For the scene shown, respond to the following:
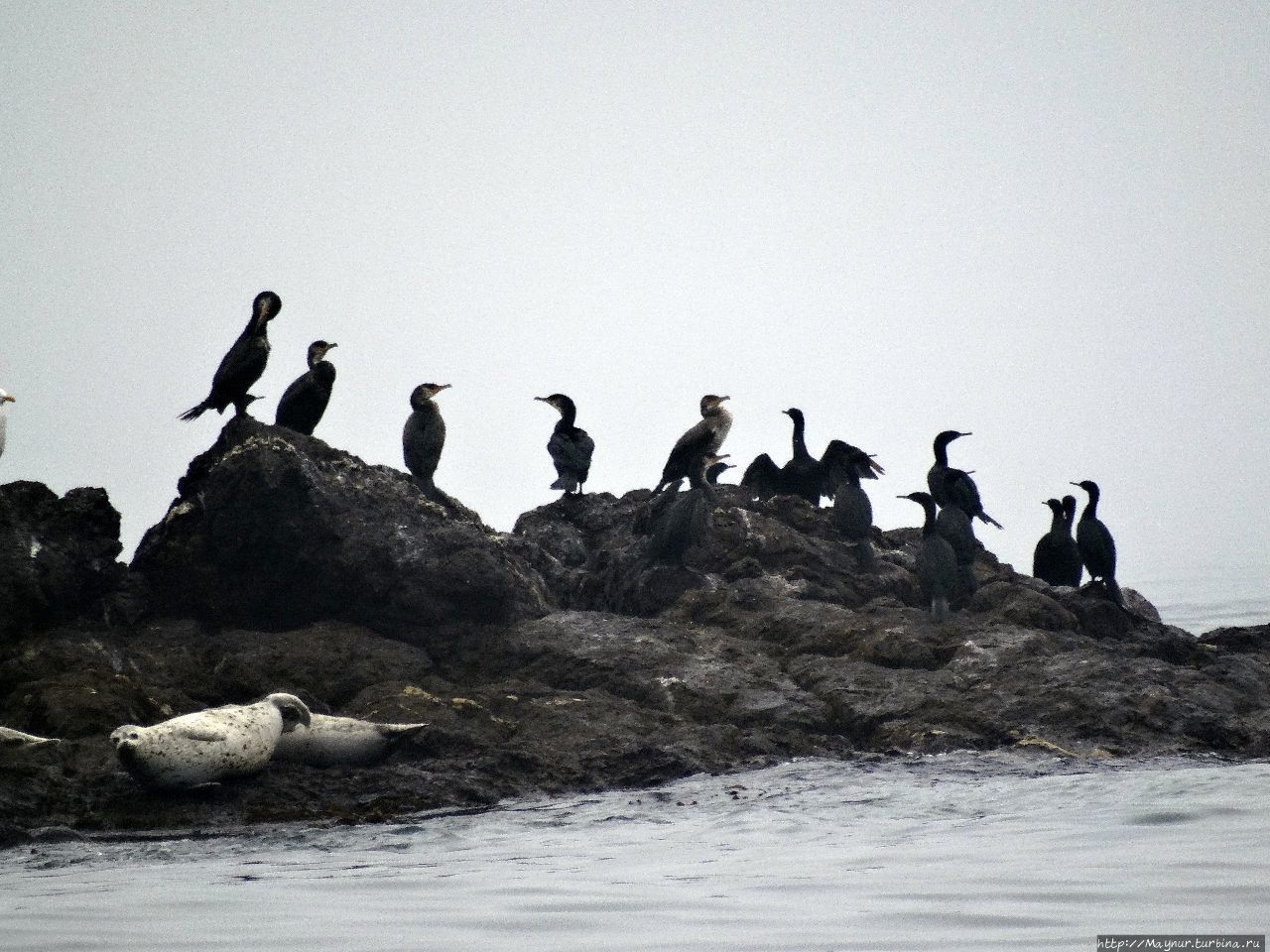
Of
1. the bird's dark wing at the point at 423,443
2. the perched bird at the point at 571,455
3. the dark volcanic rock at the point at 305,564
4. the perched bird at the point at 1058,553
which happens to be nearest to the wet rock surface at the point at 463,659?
the dark volcanic rock at the point at 305,564

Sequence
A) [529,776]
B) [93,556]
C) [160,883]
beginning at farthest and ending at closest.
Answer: [93,556] < [529,776] < [160,883]

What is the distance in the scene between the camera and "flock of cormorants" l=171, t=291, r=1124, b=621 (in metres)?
15.4

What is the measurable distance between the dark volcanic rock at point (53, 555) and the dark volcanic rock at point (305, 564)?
2.38ft

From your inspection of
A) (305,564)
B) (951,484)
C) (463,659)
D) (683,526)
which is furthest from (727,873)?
(951,484)

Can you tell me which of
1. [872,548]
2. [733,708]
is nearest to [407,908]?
[733,708]

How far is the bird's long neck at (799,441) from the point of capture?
68.7ft

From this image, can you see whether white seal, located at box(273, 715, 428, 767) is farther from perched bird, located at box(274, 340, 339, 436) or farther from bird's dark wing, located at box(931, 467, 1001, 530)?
bird's dark wing, located at box(931, 467, 1001, 530)

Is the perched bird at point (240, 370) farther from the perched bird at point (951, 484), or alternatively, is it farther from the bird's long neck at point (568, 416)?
the perched bird at point (951, 484)

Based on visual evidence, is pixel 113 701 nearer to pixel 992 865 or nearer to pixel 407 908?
pixel 407 908

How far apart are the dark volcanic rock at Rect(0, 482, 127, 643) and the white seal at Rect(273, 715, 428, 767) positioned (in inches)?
132

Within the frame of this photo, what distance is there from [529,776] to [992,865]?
3.69 m

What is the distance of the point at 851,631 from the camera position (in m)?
13.9

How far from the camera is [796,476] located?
67.9 feet

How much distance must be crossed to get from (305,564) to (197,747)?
163 inches
